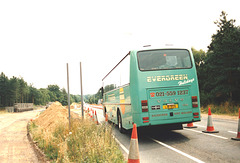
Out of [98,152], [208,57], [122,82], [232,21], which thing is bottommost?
[98,152]

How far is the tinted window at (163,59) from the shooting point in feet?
27.4

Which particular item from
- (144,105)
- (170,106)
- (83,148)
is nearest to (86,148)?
(83,148)

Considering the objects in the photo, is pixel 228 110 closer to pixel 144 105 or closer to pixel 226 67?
pixel 226 67

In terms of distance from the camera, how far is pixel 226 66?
22844mm

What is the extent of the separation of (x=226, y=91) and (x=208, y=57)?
4.18 m

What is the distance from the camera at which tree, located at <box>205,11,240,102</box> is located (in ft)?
72.7

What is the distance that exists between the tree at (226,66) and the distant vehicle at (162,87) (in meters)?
14.7

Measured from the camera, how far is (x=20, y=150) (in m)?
7.75

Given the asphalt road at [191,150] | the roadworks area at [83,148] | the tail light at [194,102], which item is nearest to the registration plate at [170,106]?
the tail light at [194,102]

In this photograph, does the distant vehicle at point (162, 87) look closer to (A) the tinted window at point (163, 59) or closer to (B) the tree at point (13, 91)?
(A) the tinted window at point (163, 59)

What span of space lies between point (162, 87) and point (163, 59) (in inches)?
44.1

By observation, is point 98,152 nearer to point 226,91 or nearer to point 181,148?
point 181,148

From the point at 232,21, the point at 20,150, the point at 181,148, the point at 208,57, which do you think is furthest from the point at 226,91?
the point at 20,150

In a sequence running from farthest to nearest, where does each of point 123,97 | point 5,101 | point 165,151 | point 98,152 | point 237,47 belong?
point 5,101 < point 237,47 < point 123,97 < point 165,151 < point 98,152
